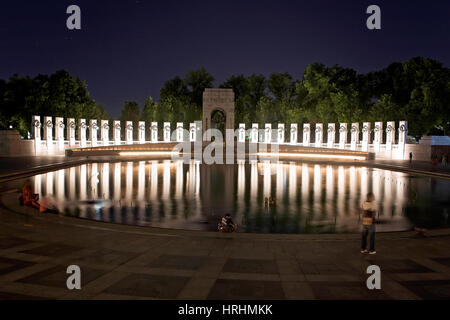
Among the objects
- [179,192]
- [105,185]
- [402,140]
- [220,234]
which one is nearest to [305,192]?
[179,192]

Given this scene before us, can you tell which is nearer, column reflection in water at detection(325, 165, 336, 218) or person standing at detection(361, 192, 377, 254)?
person standing at detection(361, 192, 377, 254)

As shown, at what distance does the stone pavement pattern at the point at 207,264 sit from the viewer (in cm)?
716

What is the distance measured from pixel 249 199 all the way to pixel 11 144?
1418 inches

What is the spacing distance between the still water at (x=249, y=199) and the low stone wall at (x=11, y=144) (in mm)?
18600

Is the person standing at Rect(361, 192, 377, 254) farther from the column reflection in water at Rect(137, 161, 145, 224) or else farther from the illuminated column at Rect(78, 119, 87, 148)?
the illuminated column at Rect(78, 119, 87, 148)

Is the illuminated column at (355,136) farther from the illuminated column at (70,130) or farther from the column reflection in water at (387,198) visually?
the illuminated column at (70,130)

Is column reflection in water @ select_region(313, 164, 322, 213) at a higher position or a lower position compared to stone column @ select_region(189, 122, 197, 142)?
lower

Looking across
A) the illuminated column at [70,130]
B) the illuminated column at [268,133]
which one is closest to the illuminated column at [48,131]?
the illuminated column at [70,130]

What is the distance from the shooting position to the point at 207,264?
872cm

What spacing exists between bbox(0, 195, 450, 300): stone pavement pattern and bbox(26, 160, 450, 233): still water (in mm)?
2340

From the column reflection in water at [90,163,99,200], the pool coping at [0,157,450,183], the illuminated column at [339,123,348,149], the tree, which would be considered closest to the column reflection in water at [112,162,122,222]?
the column reflection in water at [90,163,99,200]

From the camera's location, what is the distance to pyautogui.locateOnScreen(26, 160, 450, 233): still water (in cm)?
1393
